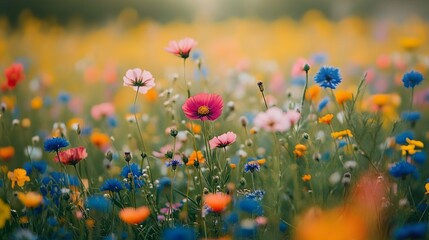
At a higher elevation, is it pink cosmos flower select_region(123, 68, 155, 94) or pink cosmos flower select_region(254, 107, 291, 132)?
pink cosmos flower select_region(123, 68, 155, 94)

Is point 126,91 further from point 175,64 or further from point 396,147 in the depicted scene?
point 396,147

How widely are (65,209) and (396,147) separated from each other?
3.70 feet

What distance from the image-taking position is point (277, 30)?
526 centimetres

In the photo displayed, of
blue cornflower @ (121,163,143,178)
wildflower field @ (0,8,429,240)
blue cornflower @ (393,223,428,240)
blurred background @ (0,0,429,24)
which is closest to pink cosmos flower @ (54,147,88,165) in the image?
wildflower field @ (0,8,429,240)

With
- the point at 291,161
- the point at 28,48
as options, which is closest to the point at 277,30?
the point at 28,48

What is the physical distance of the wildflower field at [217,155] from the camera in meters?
1.21

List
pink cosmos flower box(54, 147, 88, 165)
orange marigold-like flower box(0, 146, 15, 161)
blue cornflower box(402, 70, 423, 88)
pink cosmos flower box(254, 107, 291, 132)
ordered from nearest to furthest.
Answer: pink cosmos flower box(254, 107, 291, 132), pink cosmos flower box(54, 147, 88, 165), blue cornflower box(402, 70, 423, 88), orange marigold-like flower box(0, 146, 15, 161)

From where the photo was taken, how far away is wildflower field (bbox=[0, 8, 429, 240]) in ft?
3.95

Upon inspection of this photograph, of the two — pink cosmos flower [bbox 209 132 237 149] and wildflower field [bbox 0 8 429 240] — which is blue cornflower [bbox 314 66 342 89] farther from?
pink cosmos flower [bbox 209 132 237 149]

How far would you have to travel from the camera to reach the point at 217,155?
149cm

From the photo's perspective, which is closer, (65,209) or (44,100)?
(65,209)

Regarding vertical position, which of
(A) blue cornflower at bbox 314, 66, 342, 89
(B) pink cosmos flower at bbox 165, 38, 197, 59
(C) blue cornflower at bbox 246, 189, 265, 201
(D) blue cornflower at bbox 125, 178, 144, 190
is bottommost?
(C) blue cornflower at bbox 246, 189, 265, 201

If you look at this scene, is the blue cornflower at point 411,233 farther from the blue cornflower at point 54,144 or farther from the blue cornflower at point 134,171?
the blue cornflower at point 54,144

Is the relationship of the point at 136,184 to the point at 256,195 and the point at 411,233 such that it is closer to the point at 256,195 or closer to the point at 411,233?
the point at 256,195
